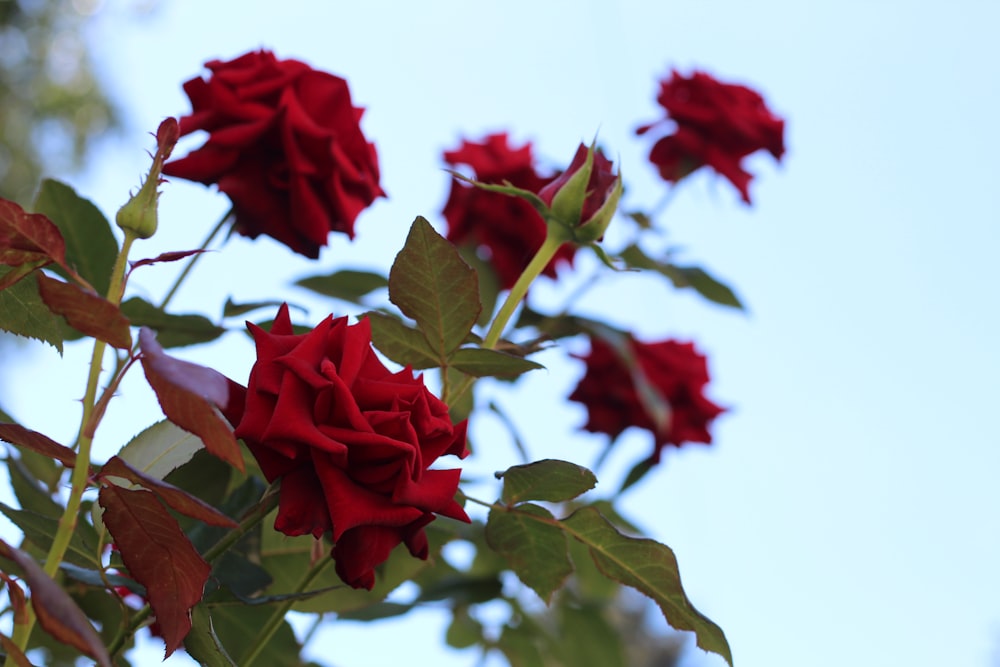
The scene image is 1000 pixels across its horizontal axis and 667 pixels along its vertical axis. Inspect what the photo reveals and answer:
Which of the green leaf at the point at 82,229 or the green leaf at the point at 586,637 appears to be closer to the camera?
the green leaf at the point at 82,229

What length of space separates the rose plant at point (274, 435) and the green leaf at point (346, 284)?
0.65ft

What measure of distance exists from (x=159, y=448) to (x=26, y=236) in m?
0.10

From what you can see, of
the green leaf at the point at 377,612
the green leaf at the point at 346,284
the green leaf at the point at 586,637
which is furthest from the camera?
the green leaf at the point at 586,637

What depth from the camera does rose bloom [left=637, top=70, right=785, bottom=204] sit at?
3.10 ft

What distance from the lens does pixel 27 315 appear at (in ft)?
1.16

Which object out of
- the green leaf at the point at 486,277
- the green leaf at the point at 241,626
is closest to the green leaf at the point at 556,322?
the green leaf at the point at 486,277

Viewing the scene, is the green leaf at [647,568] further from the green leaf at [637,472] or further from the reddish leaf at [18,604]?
the green leaf at [637,472]

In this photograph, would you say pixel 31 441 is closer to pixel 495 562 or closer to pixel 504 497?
pixel 504 497

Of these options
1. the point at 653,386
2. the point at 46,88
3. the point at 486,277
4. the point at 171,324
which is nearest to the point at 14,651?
the point at 171,324

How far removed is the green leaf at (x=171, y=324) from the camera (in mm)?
556

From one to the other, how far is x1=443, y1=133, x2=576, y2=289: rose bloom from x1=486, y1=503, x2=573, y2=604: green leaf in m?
0.47

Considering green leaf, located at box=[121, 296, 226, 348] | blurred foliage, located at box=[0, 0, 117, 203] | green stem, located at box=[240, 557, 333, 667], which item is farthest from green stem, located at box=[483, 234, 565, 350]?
blurred foliage, located at box=[0, 0, 117, 203]

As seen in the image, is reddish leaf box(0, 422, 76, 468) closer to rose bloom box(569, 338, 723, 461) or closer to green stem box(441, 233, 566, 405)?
green stem box(441, 233, 566, 405)

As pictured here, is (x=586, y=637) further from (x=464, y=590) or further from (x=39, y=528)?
(x=39, y=528)
